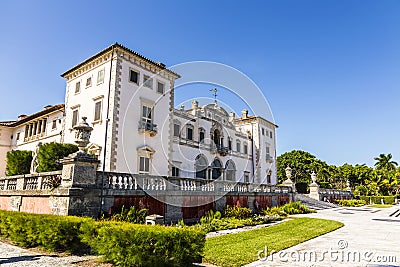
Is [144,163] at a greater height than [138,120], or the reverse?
[138,120]

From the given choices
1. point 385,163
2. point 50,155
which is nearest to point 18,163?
point 50,155

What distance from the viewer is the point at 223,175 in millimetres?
34219

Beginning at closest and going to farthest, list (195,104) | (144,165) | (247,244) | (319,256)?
(319,256), (247,244), (144,165), (195,104)

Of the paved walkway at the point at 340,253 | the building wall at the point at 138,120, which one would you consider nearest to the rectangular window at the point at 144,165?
the building wall at the point at 138,120

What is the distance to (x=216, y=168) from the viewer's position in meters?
33.4

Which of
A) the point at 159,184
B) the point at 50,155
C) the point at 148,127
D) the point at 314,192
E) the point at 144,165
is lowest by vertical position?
the point at 314,192

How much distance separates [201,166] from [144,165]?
1035cm

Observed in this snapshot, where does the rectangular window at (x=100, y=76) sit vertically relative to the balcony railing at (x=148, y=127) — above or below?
above

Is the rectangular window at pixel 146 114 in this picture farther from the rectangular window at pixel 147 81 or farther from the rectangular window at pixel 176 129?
the rectangular window at pixel 176 129

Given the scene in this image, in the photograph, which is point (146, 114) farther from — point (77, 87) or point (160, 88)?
point (77, 87)

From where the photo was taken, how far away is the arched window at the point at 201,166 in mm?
29669

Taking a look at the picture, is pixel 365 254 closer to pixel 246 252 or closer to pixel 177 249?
pixel 246 252

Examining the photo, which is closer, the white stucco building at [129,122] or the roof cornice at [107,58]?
the white stucco building at [129,122]

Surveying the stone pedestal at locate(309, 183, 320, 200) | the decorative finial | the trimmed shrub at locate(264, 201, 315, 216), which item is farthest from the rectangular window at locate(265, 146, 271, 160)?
the decorative finial
